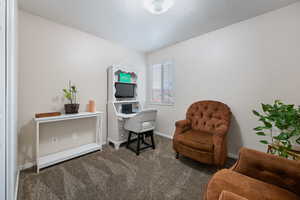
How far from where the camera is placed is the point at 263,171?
107 centimetres

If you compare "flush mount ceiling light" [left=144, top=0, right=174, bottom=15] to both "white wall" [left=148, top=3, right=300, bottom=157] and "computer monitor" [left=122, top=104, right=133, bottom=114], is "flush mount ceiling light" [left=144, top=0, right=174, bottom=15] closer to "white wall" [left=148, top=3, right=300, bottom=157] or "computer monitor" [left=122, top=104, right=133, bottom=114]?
"white wall" [left=148, top=3, right=300, bottom=157]

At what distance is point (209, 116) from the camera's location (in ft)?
7.29

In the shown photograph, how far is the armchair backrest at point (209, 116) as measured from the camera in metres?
2.02

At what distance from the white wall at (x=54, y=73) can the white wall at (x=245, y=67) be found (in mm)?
1941

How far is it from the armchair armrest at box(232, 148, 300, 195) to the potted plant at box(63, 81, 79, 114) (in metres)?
2.40

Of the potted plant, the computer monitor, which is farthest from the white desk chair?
the potted plant

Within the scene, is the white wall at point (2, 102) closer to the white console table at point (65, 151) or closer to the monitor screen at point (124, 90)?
the white console table at point (65, 151)

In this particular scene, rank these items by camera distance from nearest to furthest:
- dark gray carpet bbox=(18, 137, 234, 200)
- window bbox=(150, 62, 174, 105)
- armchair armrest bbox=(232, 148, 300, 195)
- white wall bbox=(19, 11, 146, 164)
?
armchair armrest bbox=(232, 148, 300, 195), dark gray carpet bbox=(18, 137, 234, 200), white wall bbox=(19, 11, 146, 164), window bbox=(150, 62, 174, 105)

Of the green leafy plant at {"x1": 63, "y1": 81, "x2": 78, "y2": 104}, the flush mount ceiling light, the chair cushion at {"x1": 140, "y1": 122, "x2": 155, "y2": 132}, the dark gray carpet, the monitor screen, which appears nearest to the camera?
the dark gray carpet

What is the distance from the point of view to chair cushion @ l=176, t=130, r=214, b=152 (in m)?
1.72

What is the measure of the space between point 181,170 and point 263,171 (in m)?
1.02

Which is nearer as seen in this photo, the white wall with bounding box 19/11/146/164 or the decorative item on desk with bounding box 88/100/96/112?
the white wall with bounding box 19/11/146/164

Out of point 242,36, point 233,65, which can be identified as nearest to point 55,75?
point 233,65

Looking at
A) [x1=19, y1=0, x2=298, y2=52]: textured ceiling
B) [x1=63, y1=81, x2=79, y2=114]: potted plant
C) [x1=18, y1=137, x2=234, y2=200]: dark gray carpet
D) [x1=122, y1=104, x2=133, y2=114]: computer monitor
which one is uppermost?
[x1=19, y1=0, x2=298, y2=52]: textured ceiling
